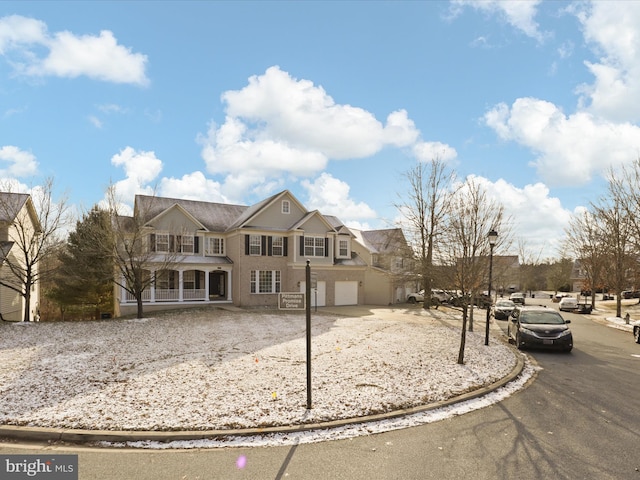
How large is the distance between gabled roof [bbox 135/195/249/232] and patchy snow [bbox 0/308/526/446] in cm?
1251

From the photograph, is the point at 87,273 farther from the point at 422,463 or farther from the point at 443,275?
the point at 422,463

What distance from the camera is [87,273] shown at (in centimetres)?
2692

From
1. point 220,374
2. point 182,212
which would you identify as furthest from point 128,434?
point 182,212

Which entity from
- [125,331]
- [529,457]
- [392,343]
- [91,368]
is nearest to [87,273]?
[125,331]

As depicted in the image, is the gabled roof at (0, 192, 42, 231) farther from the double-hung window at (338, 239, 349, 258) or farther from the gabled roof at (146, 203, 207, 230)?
the double-hung window at (338, 239, 349, 258)

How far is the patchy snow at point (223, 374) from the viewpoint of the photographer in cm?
698

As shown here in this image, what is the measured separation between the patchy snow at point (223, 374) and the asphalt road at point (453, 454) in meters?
0.68

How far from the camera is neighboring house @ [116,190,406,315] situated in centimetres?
2631

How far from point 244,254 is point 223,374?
18119mm

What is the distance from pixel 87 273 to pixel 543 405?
28.4 meters

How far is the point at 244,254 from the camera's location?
27.4m

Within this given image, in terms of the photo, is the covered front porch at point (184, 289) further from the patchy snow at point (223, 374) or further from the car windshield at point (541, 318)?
the car windshield at point (541, 318)

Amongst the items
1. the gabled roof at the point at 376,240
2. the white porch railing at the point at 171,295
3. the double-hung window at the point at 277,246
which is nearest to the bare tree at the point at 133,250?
the white porch railing at the point at 171,295

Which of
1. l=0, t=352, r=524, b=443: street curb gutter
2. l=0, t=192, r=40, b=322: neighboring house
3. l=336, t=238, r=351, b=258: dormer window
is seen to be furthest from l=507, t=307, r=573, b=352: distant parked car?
l=0, t=192, r=40, b=322: neighboring house
